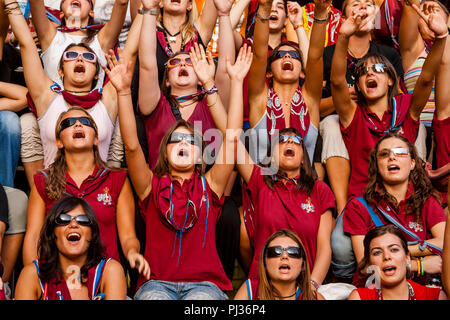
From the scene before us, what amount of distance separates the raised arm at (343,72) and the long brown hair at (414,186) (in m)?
0.45

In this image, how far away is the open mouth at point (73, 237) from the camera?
4.32m

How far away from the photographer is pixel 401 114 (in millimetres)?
5461

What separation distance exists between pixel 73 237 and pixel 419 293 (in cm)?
193

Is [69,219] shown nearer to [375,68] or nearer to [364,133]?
[364,133]

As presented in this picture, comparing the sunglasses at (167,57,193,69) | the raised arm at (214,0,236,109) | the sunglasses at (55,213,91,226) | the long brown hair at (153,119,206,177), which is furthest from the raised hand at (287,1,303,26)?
the sunglasses at (55,213,91,226)

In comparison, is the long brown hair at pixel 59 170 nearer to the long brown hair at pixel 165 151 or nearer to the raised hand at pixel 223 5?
the long brown hair at pixel 165 151

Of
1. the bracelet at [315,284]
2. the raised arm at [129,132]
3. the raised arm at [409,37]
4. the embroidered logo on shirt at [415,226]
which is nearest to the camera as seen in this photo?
the bracelet at [315,284]

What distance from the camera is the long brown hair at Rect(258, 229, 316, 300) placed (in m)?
4.35

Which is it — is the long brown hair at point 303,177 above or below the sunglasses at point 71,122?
below

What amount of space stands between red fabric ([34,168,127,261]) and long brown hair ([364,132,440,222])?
157cm

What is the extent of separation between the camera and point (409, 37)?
614cm

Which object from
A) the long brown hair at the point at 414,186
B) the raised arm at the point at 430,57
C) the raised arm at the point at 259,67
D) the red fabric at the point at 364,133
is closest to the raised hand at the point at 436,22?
the raised arm at the point at 430,57

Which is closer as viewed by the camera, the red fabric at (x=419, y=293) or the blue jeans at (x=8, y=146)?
the red fabric at (x=419, y=293)

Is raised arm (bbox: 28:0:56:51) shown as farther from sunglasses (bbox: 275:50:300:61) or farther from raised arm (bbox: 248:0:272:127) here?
sunglasses (bbox: 275:50:300:61)
